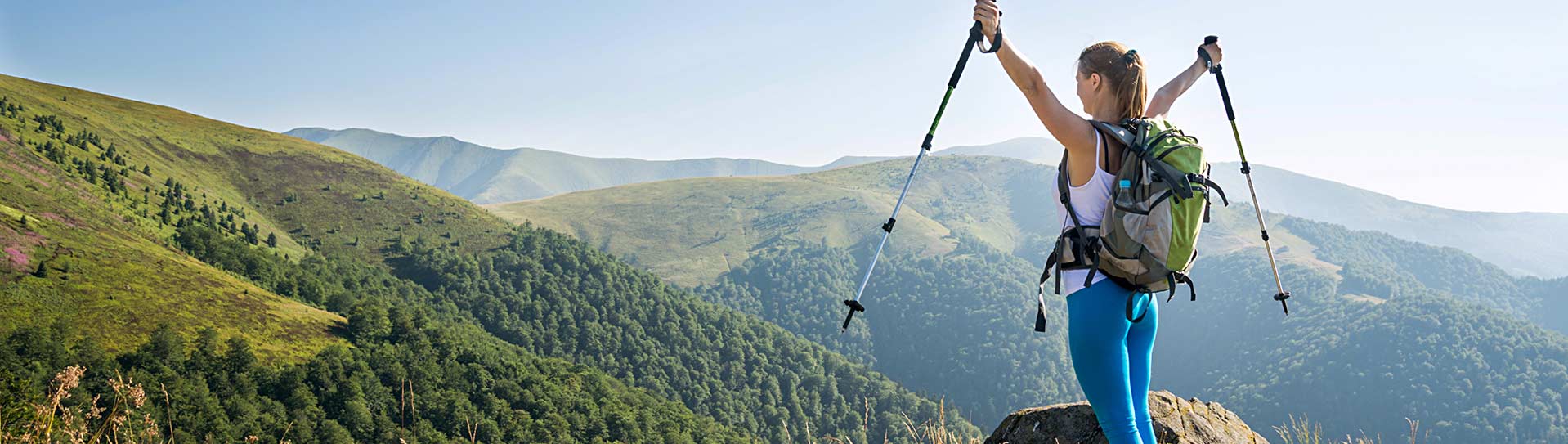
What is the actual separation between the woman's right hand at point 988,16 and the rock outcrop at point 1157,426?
8.34 ft

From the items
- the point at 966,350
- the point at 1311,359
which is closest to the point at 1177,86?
the point at 966,350

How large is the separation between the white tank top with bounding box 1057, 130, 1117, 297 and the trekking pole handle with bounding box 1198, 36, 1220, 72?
163cm

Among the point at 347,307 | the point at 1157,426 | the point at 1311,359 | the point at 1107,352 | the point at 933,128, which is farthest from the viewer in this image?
the point at 1311,359

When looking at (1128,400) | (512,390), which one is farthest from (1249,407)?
(1128,400)

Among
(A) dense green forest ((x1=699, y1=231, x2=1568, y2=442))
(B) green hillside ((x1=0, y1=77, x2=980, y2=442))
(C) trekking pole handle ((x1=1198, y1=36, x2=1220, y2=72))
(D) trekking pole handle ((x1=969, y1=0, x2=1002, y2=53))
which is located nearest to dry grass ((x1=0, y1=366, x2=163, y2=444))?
(D) trekking pole handle ((x1=969, y1=0, x2=1002, y2=53))

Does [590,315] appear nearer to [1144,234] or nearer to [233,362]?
[233,362]

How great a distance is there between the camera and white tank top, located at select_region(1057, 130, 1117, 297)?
2.78 meters

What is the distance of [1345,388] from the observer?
148 metres

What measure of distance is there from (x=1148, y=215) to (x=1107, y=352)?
0.53 m

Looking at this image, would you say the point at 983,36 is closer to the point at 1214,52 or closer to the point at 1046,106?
the point at 1046,106

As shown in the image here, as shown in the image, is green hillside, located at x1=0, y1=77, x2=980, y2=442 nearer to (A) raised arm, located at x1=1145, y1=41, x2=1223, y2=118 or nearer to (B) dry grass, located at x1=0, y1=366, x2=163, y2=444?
(A) raised arm, located at x1=1145, y1=41, x2=1223, y2=118

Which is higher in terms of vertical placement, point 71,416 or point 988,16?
point 988,16

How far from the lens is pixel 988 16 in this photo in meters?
2.94

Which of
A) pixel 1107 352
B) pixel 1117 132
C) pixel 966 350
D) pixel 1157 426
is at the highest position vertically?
pixel 1117 132
